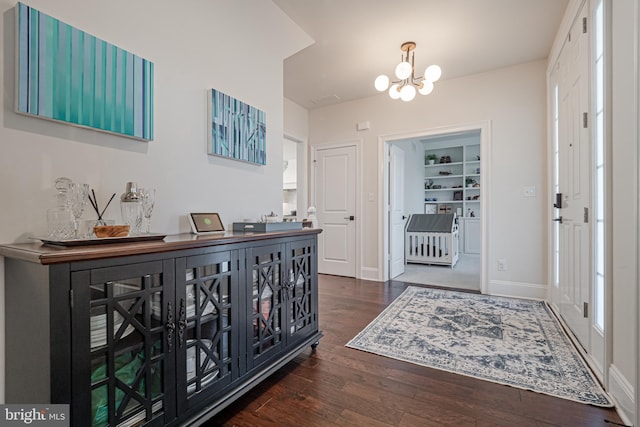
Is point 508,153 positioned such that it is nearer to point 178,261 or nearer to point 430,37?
point 430,37

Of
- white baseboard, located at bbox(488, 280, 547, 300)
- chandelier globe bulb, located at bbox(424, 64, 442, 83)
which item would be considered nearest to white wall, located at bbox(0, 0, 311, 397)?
chandelier globe bulb, located at bbox(424, 64, 442, 83)

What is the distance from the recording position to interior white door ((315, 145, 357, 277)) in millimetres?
4641

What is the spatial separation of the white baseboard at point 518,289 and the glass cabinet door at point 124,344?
3.61 metres

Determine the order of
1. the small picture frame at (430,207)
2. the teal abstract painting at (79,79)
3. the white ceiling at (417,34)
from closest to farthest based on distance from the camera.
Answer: the teal abstract painting at (79,79), the white ceiling at (417,34), the small picture frame at (430,207)

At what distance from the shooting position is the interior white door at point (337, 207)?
4.64m

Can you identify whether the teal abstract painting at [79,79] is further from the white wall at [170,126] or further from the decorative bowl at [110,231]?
the decorative bowl at [110,231]

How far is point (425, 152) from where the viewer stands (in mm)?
7938

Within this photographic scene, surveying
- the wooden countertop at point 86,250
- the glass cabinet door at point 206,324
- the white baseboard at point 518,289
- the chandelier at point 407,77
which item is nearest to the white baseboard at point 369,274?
the white baseboard at point 518,289

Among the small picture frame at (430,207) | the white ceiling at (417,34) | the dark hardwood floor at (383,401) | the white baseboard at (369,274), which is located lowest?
the dark hardwood floor at (383,401)

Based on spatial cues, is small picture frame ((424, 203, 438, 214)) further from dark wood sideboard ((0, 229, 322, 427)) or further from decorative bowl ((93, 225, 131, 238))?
decorative bowl ((93, 225, 131, 238))

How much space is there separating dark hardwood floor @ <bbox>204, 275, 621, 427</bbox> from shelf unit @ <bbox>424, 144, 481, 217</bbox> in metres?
6.16

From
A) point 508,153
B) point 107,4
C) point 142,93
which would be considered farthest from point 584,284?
point 107,4

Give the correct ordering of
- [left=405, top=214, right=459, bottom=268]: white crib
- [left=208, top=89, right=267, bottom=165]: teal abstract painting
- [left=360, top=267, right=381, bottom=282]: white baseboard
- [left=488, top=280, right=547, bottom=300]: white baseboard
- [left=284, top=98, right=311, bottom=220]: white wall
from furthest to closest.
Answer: [left=405, top=214, right=459, bottom=268]: white crib, [left=284, top=98, right=311, bottom=220]: white wall, [left=360, top=267, right=381, bottom=282]: white baseboard, [left=488, top=280, right=547, bottom=300]: white baseboard, [left=208, top=89, right=267, bottom=165]: teal abstract painting

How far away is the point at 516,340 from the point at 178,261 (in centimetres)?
247
